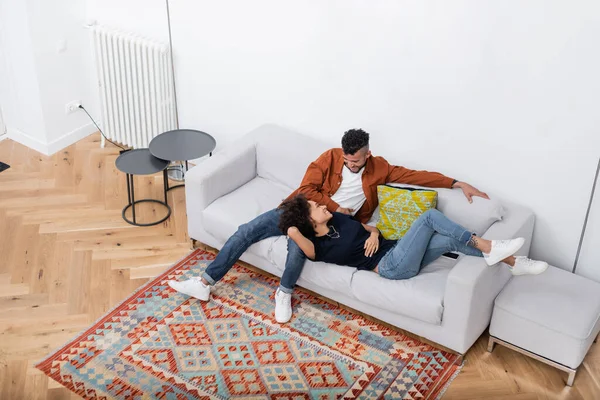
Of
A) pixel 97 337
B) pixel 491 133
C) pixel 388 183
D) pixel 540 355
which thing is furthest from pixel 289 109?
pixel 540 355

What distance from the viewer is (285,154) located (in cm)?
475

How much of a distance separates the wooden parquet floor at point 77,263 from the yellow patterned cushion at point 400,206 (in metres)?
0.77

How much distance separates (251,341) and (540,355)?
1533mm

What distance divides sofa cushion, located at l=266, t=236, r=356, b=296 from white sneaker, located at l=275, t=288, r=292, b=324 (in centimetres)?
15

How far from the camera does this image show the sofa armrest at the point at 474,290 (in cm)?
370

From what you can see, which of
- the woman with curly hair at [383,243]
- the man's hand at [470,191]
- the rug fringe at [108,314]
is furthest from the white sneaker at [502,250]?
the rug fringe at [108,314]

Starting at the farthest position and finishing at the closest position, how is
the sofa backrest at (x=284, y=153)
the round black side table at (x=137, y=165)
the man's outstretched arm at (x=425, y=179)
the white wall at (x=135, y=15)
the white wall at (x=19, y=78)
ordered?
the white wall at (x=19, y=78)
the white wall at (x=135, y=15)
the round black side table at (x=137, y=165)
the sofa backrest at (x=284, y=153)
the man's outstretched arm at (x=425, y=179)

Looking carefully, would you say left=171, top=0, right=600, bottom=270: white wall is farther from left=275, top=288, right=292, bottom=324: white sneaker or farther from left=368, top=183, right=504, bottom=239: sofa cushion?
A: left=275, top=288, right=292, bottom=324: white sneaker

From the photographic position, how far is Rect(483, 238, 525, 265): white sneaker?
3775 mm

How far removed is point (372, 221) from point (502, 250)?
36.3 inches

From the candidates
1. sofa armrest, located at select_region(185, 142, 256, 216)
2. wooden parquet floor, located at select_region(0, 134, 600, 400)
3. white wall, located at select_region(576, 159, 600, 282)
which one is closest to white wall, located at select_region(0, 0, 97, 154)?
wooden parquet floor, located at select_region(0, 134, 600, 400)

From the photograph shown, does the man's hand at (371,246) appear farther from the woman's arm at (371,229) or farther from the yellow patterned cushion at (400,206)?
the yellow patterned cushion at (400,206)

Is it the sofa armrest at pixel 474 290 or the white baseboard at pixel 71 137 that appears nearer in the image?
the sofa armrest at pixel 474 290

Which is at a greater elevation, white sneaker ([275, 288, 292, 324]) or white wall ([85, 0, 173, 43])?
white wall ([85, 0, 173, 43])
